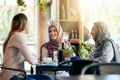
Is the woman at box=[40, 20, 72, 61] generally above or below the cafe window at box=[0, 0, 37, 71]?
below

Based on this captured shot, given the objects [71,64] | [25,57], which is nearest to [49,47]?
[71,64]

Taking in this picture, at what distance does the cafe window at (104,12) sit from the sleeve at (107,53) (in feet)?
6.87

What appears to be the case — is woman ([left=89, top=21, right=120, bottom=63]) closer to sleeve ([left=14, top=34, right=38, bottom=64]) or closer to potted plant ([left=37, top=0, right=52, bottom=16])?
sleeve ([left=14, top=34, right=38, bottom=64])

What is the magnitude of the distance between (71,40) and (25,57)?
258 cm

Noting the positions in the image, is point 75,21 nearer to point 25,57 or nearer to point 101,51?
point 101,51

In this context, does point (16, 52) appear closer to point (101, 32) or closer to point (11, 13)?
point (101, 32)

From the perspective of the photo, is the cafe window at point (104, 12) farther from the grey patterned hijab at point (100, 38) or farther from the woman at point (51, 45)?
the woman at point (51, 45)

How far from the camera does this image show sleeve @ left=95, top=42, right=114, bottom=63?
4547 millimetres

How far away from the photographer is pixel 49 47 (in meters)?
4.78

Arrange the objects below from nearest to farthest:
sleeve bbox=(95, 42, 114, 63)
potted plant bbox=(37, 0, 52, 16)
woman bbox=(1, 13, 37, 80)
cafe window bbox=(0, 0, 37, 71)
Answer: woman bbox=(1, 13, 37, 80)
sleeve bbox=(95, 42, 114, 63)
potted plant bbox=(37, 0, 52, 16)
cafe window bbox=(0, 0, 37, 71)

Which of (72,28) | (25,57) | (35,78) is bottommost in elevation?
(35,78)

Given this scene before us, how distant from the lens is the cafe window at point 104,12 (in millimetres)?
6680

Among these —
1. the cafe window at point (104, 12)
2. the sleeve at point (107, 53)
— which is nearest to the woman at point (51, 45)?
the sleeve at point (107, 53)

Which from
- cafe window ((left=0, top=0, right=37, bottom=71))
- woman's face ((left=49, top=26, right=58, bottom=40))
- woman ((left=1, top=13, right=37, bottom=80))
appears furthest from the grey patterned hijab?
cafe window ((left=0, top=0, right=37, bottom=71))
